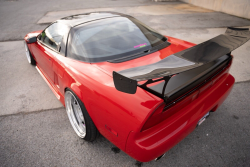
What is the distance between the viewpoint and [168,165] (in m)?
1.80

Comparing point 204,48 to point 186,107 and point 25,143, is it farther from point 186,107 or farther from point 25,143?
point 25,143

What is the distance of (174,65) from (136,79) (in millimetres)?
295

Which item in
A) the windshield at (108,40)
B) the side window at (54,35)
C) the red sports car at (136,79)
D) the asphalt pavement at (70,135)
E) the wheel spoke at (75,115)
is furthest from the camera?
the side window at (54,35)

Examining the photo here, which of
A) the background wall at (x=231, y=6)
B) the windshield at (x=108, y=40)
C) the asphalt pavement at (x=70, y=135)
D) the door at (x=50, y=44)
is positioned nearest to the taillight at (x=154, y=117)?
the asphalt pavement at (x=70, y=135)

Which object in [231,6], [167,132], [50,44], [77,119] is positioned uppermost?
[231,6]

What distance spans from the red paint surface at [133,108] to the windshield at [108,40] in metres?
0.15

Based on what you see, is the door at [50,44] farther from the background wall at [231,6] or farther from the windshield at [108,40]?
the background wall at [231,6]

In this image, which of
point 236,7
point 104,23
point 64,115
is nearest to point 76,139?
point 64,115

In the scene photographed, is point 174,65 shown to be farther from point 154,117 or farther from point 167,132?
point 167,132

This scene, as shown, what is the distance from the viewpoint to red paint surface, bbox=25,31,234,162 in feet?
4.45

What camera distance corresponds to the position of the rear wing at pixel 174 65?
1031mm

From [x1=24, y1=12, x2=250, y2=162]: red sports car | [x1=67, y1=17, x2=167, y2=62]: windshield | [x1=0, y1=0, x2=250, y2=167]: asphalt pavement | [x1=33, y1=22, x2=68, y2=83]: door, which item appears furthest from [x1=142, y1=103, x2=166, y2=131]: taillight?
[x1=33, y1=22, x2=68, y2=83]: door

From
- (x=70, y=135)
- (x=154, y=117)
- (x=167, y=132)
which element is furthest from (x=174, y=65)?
(x=70, y=135)

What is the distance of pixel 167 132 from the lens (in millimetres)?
1445
